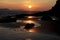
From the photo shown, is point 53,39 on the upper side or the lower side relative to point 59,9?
lower

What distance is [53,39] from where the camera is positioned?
387 inches

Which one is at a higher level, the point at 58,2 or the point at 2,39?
the point at 58,2

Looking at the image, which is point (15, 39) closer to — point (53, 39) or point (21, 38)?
point (21, 38)

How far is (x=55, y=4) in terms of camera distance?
63.8 feet

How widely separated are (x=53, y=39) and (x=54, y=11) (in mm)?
10219

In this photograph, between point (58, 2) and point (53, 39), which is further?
point (58, 2)

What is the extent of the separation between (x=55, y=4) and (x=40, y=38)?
9983mm

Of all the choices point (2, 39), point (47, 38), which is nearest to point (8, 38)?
point (2, 39)

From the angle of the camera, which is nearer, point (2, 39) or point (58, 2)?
point (2, 39)

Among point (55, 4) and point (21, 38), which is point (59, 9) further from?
point (21, 38)

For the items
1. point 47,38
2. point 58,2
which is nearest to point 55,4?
point 58,2

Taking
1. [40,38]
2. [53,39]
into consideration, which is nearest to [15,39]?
[40,38]

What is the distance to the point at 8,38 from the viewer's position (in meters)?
9.88

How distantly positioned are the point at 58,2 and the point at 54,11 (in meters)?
1.06
